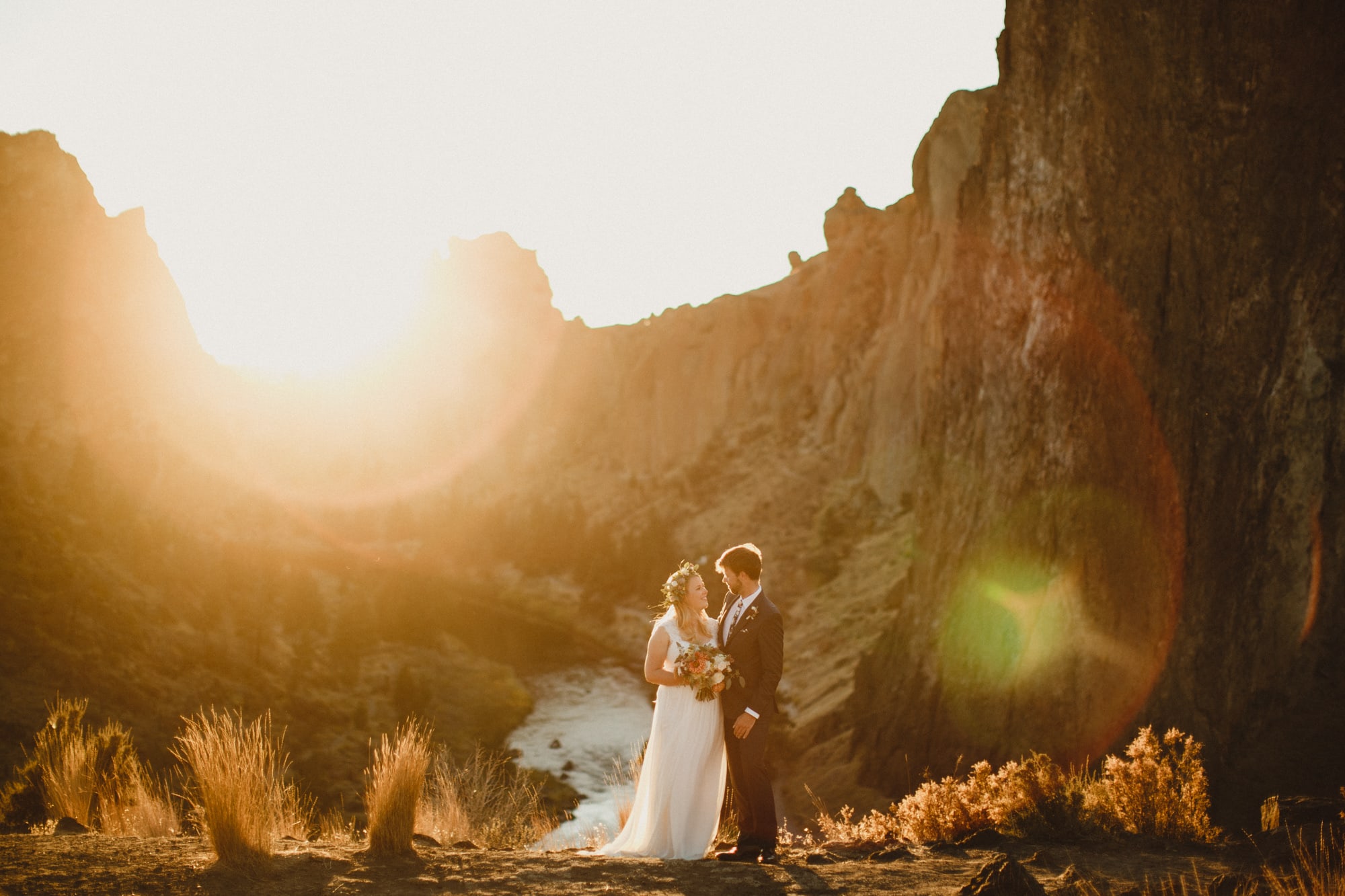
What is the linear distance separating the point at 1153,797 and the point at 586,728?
3436 centimetres

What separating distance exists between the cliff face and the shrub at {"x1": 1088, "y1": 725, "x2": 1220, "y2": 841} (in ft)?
8.82

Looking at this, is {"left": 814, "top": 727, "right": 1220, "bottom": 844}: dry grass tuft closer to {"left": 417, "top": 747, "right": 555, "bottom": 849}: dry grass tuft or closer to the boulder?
the boulder

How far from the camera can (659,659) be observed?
7.94m

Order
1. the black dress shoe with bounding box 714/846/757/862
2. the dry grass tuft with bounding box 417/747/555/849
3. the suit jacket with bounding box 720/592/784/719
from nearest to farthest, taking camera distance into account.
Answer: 1. the black dress shoe with bounding box 714/846/757/862
2. the suit jacket with bounding box 720/592/784/719
3. the dry grass tuft with bounding box 417/747/555/849

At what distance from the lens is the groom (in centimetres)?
744

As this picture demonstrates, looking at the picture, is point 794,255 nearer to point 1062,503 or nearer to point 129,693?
point 129,693

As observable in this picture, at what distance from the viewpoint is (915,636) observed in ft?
79.5

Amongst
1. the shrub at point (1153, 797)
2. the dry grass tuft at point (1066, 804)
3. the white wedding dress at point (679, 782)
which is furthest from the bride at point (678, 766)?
the shrub at point (1153, 797)

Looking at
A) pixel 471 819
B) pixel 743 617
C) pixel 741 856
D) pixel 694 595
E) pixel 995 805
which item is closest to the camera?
pixel 741 856

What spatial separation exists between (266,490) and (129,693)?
53.4m

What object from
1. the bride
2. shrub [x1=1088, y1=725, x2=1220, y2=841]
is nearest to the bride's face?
the bride

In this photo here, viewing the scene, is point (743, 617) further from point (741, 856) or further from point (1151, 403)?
point (1151, 403)

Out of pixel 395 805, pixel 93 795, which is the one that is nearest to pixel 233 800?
pixel 395 805

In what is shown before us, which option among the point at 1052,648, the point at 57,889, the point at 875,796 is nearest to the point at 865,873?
the point at 57,889
